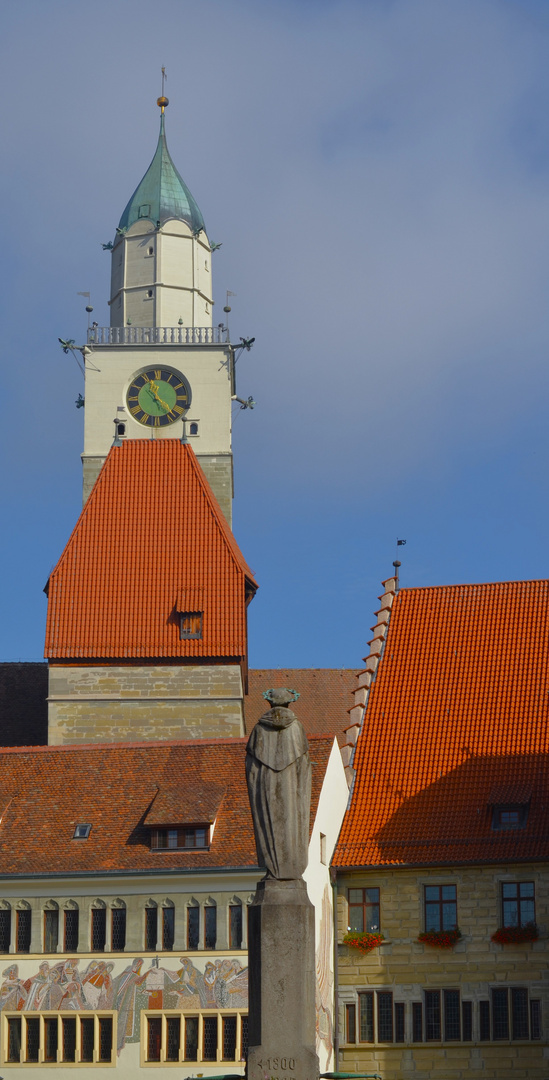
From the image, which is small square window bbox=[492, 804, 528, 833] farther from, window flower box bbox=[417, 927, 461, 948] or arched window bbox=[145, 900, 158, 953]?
arched window bbox=[145, 900, 158, 953]

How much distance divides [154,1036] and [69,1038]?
1670mm

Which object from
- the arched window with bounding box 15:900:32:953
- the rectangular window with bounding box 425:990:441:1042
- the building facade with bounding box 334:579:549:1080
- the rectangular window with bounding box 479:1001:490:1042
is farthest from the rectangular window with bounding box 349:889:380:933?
the arched window with bounding box 15:900:32:953

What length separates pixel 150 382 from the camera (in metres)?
57.7

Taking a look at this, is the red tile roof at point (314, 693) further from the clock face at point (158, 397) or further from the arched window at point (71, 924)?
the arched window at point (71, 924)

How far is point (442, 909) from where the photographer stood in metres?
37.4

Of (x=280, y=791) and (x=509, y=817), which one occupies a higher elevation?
(x=280, y=791)

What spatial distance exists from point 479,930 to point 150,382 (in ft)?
84.4

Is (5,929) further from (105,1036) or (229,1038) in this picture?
(229,1038)

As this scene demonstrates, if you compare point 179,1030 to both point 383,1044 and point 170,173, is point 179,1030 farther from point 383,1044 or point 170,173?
point 170,173

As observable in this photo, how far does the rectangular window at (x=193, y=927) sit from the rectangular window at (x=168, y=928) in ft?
1.05

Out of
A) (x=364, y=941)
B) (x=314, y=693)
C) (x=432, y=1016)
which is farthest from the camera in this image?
(x=314, y=693)

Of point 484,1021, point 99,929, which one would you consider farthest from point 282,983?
point 484,1021

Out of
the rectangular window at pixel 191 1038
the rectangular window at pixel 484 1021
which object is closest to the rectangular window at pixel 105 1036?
the rectangular window at pixel 191 1038

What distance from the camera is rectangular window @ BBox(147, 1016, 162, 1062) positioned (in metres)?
35.2
